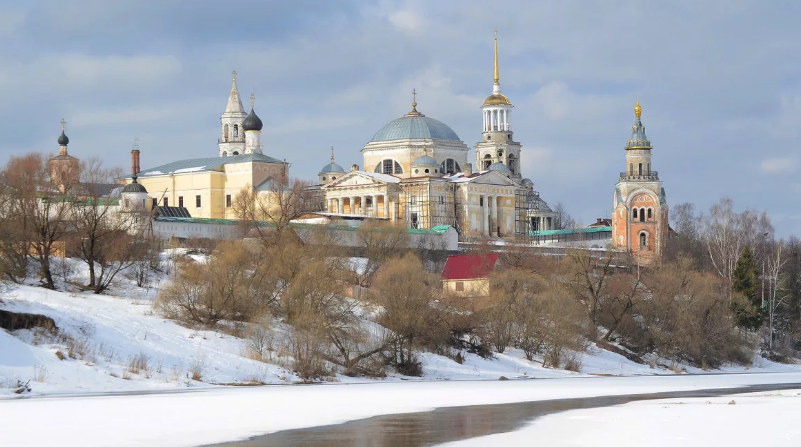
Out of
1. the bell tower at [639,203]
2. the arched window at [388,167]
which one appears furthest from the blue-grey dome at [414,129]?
the bell tower at [639,203]

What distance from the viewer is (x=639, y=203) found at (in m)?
102

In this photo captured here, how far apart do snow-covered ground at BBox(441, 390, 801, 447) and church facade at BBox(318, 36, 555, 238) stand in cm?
5990

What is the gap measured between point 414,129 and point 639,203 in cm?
1939

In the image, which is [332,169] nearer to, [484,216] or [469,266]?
[484,216]

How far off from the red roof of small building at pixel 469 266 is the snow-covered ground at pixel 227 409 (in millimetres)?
23509

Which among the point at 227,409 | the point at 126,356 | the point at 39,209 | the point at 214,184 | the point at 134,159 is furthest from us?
the point at 214,184

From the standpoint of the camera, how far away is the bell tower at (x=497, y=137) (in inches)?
4417

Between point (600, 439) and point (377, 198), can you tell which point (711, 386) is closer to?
point (600, 439)

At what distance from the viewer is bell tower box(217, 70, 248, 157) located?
10319cm

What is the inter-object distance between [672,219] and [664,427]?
316 ft

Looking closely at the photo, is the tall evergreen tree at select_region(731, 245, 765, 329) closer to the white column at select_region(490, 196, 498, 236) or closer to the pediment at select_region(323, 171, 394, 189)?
the white column at select_region(490, 196, 498, 236)

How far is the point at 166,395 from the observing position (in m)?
28.3

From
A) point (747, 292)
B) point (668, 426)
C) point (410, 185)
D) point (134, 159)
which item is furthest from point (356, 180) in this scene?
point (668, 426)

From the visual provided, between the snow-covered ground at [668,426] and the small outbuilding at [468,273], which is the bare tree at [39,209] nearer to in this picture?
the small outbuilding at [468,273]
